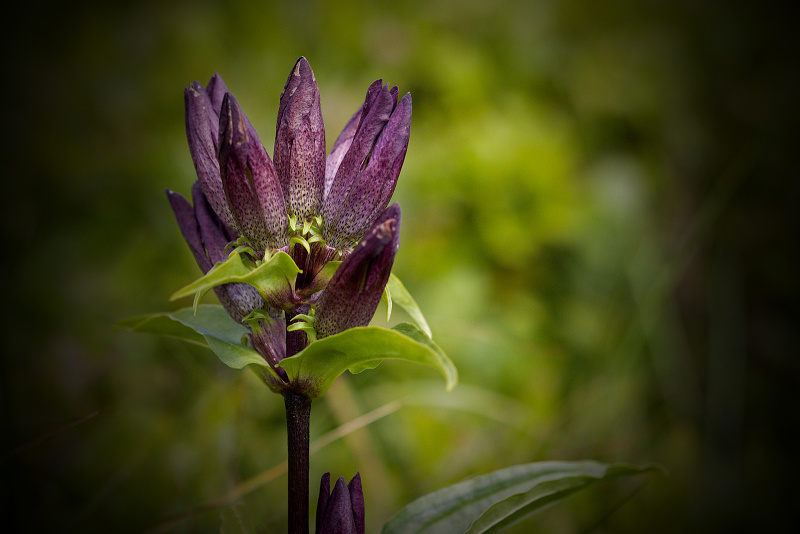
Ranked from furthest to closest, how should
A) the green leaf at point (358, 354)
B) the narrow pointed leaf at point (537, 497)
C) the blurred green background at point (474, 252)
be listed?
the blurred green background at point (474, 252) < the narrow pointed leaf at point (537, 497) < the green leaf at point (358, 354)

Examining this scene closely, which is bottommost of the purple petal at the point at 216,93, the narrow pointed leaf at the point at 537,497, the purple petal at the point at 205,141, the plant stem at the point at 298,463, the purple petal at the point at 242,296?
the narrow pointed leaf at the point at 537,497

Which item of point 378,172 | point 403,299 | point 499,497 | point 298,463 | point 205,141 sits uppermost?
point 205,141

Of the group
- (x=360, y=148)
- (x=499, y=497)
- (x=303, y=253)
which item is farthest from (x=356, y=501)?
(x=360, y=148)

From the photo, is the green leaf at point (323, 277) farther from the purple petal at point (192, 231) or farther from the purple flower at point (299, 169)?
the purple petal at point (192, 231)

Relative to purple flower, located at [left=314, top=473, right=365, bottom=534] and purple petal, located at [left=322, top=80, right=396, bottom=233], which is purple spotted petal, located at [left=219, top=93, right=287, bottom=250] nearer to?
purple petal, located at [left=322, top=80, right=396, bottom=233]

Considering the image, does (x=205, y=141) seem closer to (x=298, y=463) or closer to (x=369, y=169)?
(x=369, y=169)

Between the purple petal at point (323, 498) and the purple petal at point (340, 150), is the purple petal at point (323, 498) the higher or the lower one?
the lower one

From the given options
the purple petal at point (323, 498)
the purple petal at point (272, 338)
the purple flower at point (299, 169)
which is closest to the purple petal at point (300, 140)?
the purple flower at point (299, 169)
